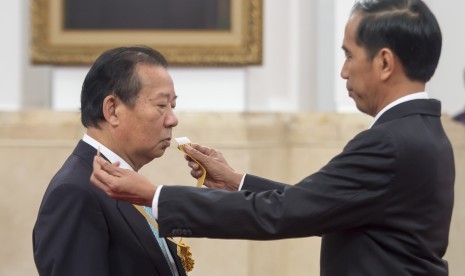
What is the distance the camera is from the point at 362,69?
3189 millimetres

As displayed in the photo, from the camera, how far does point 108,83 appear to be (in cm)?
344

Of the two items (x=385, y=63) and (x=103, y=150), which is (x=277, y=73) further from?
(x=385, y=63)

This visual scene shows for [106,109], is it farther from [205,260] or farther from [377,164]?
[205,260]

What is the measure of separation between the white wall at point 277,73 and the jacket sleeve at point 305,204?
11.1ft

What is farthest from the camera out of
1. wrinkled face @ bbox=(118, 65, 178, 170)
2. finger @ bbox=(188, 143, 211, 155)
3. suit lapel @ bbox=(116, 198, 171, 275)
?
finger @ bbox=(188, 143, 211, 155)

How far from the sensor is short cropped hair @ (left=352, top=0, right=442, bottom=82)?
3108 millimetres

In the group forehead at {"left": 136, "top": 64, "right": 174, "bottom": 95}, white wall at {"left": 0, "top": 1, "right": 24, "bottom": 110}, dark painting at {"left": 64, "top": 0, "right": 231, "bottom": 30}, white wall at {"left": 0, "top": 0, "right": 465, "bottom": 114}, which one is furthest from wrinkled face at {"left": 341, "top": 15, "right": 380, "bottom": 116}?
white wall at {"left": 0, "top": 1, "right": 24, "bottom": 110}

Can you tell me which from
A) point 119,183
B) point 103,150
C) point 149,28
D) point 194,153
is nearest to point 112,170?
point 119,183

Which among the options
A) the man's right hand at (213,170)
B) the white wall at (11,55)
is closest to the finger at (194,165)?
the man's right hand at (213,170)

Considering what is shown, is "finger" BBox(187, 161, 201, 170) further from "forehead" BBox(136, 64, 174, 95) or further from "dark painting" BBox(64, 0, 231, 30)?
"dark painting" BBox(64, 0, 231, 30)

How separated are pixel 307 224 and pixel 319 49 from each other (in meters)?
3.94

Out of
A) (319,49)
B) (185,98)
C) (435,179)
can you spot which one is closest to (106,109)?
(435,179)

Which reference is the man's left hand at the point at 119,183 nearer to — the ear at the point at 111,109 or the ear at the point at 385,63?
the ear at the point at 111,109

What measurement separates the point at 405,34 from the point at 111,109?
999 mm
